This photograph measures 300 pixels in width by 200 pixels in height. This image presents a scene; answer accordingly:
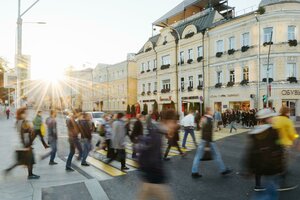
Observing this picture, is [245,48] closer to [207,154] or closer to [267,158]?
[207,154]

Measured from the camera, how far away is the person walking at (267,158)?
4086mm

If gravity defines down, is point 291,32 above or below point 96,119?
above

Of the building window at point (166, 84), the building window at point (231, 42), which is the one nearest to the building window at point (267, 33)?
the building window at point (231, 42)

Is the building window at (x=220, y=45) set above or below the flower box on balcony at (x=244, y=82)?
above

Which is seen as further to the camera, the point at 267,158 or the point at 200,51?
the point at 200,51

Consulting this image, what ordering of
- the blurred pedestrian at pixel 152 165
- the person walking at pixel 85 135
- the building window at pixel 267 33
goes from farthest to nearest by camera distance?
the building window at pixel 267 33, the person walking at pixel 85 135, the blurred pedestrian at pixel 152 165

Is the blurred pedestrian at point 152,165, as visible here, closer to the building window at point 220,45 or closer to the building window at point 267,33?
the building window at point 267,33

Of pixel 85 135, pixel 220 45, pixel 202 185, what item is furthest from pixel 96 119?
pixel 220 45

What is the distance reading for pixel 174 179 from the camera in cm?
707

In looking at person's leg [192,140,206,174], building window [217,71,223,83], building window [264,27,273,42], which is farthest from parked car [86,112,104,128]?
building window [264,27,273,42]

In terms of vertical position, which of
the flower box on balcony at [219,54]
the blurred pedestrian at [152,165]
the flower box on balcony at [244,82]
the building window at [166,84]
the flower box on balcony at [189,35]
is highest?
the flower box on balcony at [189,35]

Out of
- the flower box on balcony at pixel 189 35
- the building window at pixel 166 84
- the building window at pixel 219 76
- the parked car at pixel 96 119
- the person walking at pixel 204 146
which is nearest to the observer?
the person walking at pixel 204 146

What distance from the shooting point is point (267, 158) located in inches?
162

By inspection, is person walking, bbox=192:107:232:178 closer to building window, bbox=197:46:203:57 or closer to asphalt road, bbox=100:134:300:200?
asphalt road, bbox=100:134:300:200
